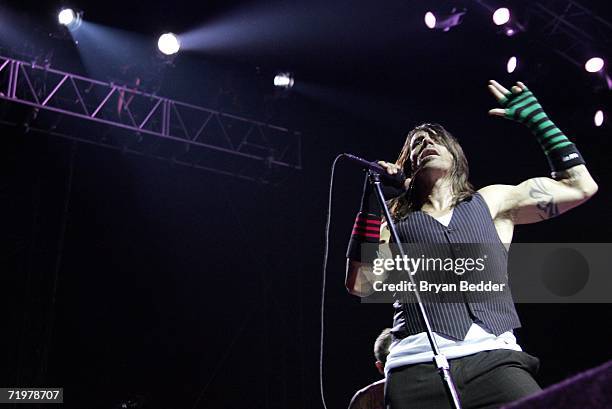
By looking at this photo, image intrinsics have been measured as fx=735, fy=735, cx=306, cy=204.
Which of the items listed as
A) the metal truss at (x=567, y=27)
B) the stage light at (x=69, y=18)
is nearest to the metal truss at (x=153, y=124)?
the stage light at (x=69, y=18)

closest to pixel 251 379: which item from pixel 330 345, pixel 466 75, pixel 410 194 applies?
pixel 330 345

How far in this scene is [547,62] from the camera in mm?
6074

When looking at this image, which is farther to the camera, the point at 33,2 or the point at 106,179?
the point at 106,179

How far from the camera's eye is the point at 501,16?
18.7 ft

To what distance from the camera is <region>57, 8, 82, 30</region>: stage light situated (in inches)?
239

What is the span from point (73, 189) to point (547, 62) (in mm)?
4397

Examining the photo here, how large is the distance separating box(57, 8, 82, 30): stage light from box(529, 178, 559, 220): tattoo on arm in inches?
190

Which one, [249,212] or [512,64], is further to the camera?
[249,212]

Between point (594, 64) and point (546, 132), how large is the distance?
401 centimetres

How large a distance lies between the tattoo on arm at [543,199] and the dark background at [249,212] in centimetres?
394

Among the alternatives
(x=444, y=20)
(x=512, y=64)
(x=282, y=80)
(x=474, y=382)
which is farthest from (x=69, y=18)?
(x=474, y=382)

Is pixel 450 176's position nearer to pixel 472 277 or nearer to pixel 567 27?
pixel 472 277

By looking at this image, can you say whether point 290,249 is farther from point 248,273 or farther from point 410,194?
point 410,194

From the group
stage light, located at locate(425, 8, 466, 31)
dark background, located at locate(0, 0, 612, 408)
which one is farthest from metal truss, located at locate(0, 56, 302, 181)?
stage light, located at locate(425, 8, 466, 31)
